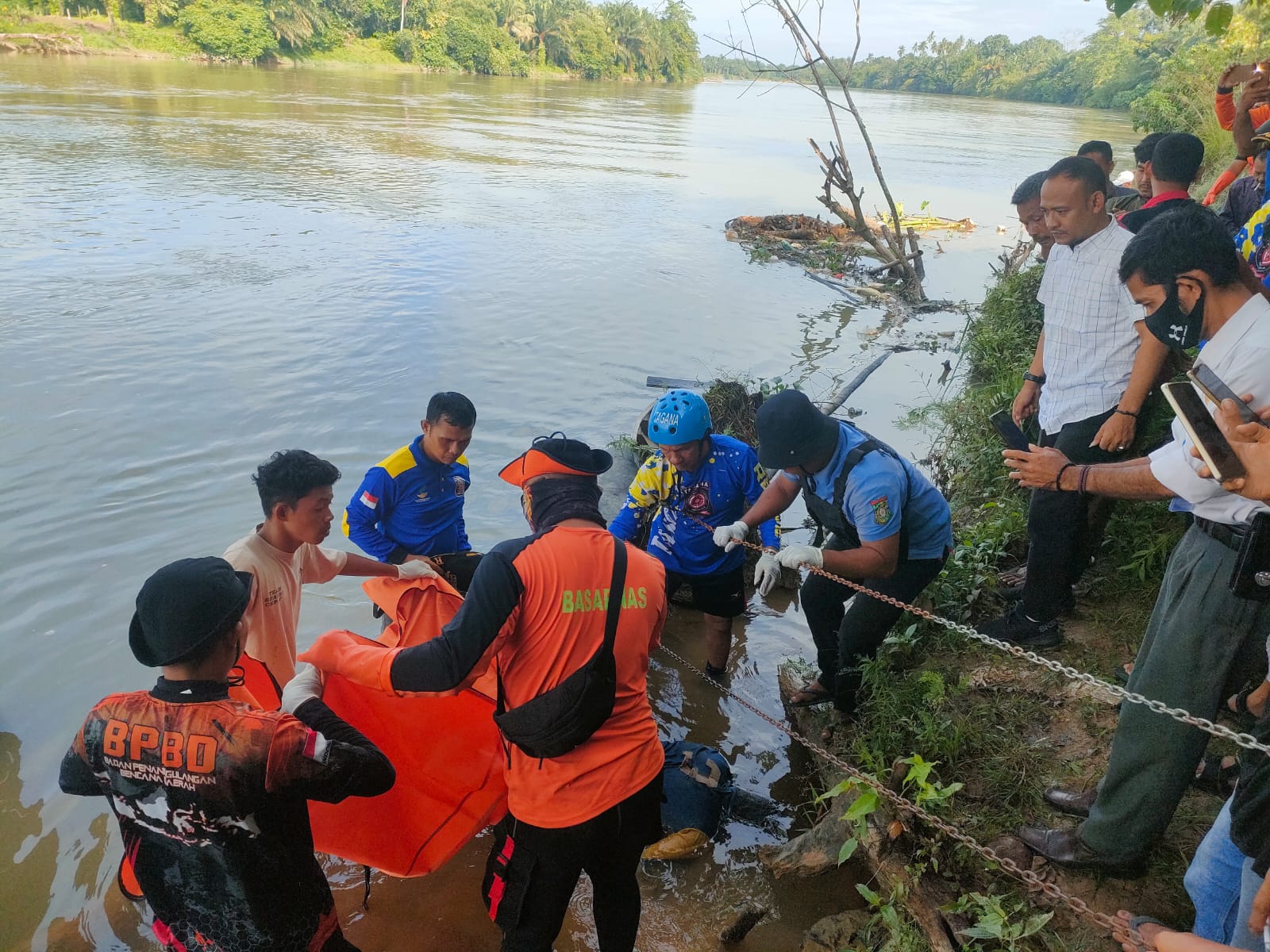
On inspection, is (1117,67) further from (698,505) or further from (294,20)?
(698,505)

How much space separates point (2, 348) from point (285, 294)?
3.80 m

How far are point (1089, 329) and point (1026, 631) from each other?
4.92ft

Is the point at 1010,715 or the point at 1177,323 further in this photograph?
the point at 1010,715

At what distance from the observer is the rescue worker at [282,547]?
294 cm

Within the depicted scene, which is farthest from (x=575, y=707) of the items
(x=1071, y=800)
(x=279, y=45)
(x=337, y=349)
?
(x=279, y=45)

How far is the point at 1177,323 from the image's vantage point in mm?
2326

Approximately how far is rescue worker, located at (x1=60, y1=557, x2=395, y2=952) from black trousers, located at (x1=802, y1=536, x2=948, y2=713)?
7.85 feet

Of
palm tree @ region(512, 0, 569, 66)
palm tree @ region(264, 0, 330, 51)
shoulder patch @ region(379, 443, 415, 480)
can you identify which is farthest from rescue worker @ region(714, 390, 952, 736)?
palm tree @ region(512, 0, 569, 66)

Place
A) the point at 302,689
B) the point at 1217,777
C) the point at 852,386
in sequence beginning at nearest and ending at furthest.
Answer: the point at 302,689 → the point at 1217,777 → the point at 852,386

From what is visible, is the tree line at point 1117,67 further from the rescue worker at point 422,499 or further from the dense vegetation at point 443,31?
the dense vegetation at point 443,31

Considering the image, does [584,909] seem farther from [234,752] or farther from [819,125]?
[819,125]

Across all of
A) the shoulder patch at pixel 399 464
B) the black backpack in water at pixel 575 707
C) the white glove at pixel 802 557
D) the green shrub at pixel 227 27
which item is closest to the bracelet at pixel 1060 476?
Result: the white glove at pixel 802 557

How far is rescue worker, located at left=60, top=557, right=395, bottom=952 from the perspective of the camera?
1887 mm

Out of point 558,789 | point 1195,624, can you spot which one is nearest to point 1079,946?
point 1195,624
